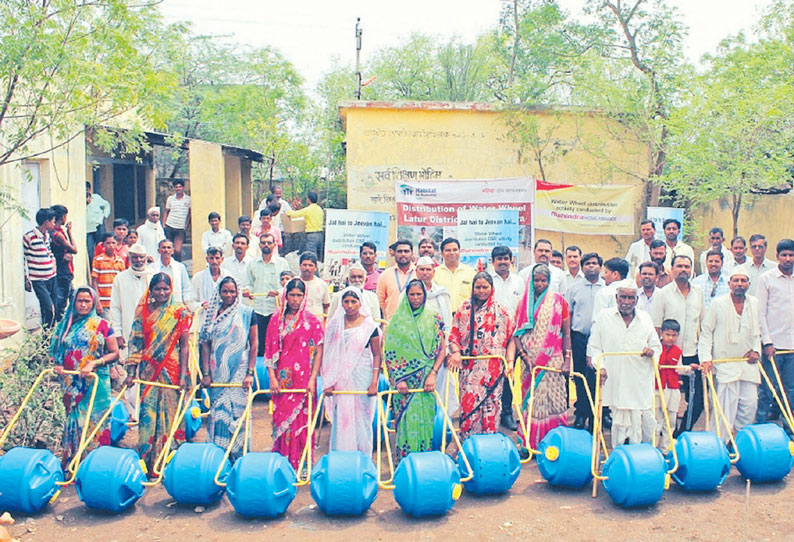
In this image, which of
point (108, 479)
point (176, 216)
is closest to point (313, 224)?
point (176, 216)

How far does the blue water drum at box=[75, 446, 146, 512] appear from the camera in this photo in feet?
18.1

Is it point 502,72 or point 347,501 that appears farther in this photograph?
point 502,72

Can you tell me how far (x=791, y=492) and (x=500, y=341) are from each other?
241 centimetres

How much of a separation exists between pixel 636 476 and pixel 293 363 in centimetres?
262

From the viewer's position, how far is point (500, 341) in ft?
22.2

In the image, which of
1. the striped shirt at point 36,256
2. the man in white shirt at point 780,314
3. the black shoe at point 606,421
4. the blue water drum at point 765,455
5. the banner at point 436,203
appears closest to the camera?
the blue water drum at point 765,455

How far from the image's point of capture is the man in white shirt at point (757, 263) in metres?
8.46

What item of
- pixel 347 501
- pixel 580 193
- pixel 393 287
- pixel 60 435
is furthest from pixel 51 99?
pixel 580 193

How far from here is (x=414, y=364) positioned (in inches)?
254

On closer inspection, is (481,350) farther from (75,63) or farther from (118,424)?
(75,63)

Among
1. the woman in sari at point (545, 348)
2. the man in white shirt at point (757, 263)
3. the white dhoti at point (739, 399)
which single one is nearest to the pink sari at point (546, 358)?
the woman in sari at point (545, 348)

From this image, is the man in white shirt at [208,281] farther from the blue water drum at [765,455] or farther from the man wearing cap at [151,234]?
the blue water drum at [765,455]

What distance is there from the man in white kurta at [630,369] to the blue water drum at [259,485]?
2.71 meters

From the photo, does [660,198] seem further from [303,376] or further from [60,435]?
[60,435]
